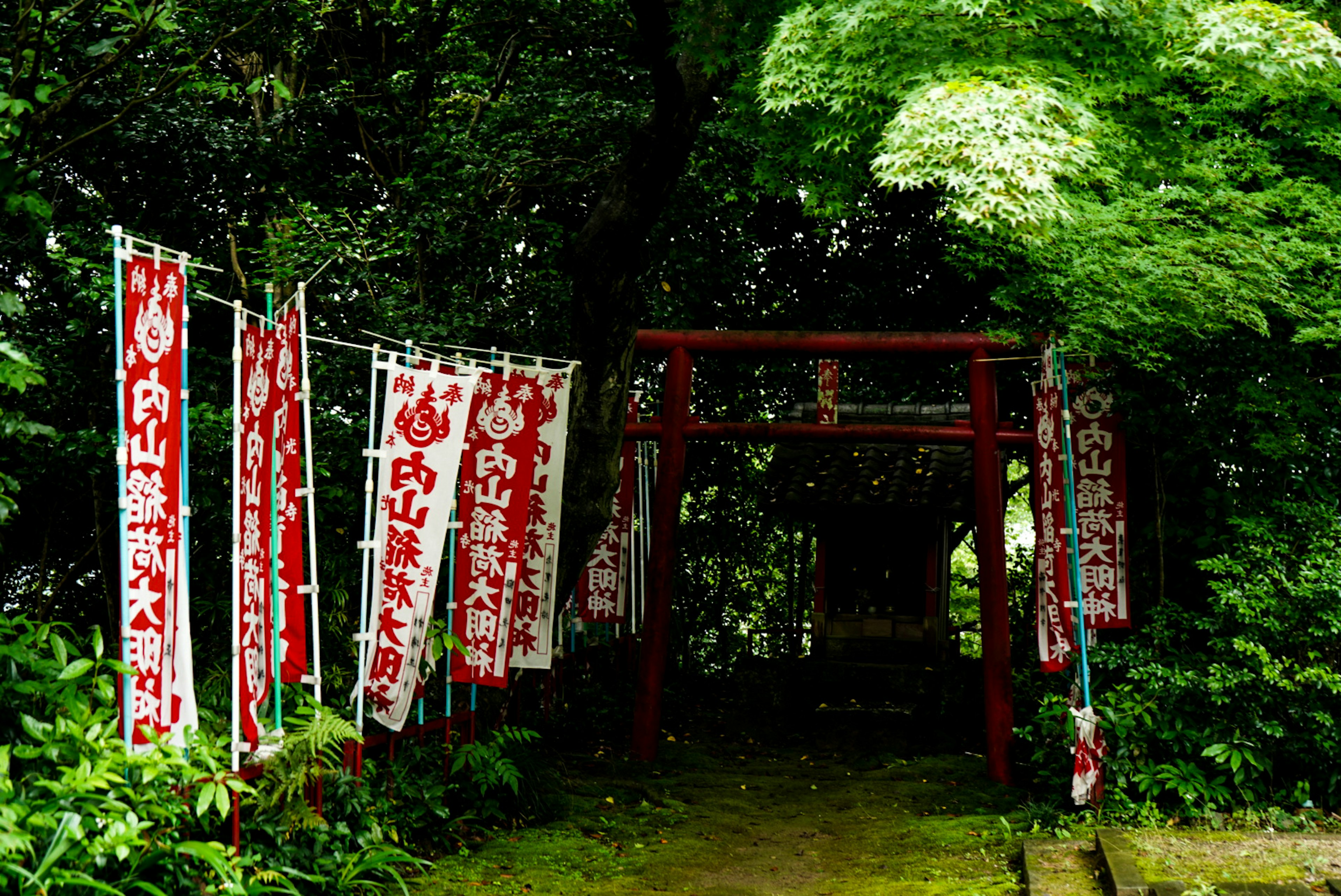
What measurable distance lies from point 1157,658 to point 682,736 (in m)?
5.36

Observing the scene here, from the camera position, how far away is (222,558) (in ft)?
25.0

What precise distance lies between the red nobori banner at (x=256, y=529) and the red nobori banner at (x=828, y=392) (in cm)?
505

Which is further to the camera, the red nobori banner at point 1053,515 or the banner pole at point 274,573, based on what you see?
the red nobori banner at point 1053,515

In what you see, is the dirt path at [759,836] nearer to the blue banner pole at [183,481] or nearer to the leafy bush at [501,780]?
the leafy bush at [501,780]

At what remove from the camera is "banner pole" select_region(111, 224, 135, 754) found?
13.0ft

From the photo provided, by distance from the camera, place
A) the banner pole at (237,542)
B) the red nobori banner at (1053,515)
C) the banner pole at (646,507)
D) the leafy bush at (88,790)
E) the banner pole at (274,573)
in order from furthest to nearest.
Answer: the banner pole at (646,507) < the red nobori banner at (1053,515) < the banner pole at (274,573) < the banner pole at (237,542) < the leafy bush at (88,790)

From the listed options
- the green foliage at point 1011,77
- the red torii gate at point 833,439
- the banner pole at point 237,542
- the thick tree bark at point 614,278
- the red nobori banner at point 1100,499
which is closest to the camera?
the green foliage at point 1011,77

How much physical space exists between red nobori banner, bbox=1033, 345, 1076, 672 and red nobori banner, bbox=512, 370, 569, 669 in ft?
10.3

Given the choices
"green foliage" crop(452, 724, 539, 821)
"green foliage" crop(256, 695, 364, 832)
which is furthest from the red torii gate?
"green foliage" crop(256, 695, 364, 832)

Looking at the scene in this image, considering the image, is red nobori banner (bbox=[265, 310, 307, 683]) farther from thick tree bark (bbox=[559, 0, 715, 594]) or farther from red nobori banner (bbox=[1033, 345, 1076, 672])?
red nobori banner (bbox=[1033, 345, 1076, 672])

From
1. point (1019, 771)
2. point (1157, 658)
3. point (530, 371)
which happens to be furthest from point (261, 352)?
point (1019, 771)

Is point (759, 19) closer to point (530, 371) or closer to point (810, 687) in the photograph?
point (530, 371)

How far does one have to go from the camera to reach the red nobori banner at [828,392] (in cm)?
903

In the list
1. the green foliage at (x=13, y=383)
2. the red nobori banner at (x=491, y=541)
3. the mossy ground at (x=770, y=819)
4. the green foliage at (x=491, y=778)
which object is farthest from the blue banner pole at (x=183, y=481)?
the green foliage at (x=491, y=778)
